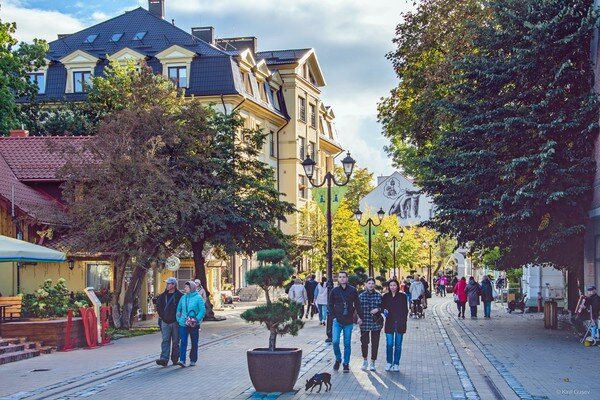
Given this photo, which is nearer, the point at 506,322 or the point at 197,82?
the point at 506,322

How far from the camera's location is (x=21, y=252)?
22688 mm

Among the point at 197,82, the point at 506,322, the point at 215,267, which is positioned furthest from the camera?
the point at 197,82

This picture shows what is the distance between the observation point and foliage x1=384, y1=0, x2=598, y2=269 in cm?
2727

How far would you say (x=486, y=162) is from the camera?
2844 cm

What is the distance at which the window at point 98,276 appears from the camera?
37000 millimetres

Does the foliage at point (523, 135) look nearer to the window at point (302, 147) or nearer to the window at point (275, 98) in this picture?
the window at point (275, 98)

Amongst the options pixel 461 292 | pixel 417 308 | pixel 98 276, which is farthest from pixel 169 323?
pixel 461 292

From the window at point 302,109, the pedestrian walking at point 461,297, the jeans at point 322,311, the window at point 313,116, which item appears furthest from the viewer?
the window at point 313,116

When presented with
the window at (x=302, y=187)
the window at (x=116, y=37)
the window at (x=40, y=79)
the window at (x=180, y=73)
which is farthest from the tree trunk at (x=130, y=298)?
the window at (x=302, y=187)

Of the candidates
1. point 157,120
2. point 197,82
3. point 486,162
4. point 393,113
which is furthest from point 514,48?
point 197,82

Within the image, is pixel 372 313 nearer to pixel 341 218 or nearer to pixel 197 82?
pixel 197 82

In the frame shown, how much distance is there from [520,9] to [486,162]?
4.40 m

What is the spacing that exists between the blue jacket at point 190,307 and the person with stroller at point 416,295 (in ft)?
64.3

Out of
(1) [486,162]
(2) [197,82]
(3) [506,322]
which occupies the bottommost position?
(3) [506,322]
